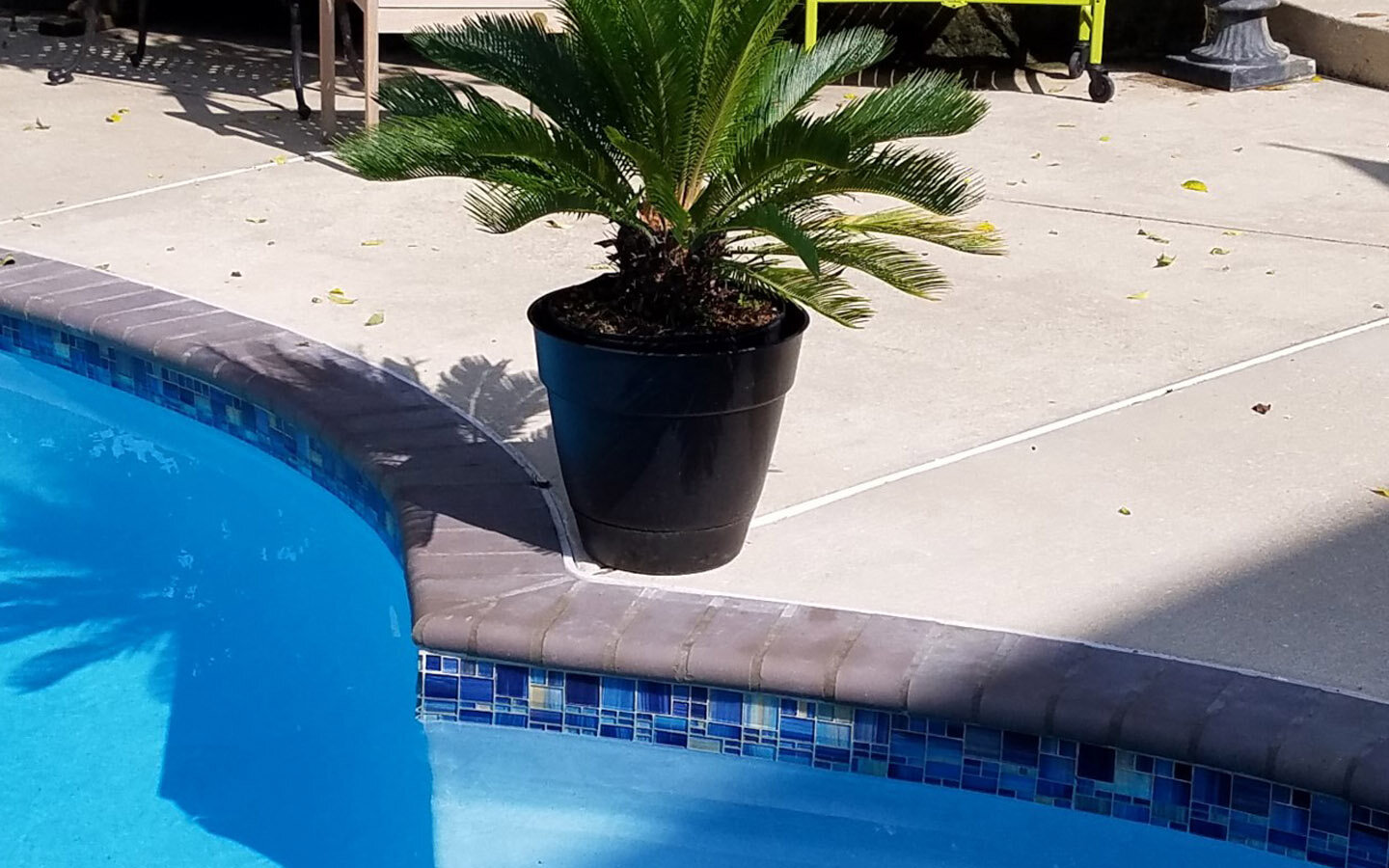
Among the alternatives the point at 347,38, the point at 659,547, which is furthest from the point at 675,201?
the point at 347,38

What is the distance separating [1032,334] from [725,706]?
207cm

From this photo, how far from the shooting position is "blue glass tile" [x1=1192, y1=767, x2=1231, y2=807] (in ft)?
9.56

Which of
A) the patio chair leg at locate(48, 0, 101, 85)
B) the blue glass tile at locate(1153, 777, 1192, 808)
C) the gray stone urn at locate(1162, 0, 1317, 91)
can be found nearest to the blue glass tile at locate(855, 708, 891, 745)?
the blue glass tile at locate(1153, 777, 1192, 808)

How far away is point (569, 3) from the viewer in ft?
10.2

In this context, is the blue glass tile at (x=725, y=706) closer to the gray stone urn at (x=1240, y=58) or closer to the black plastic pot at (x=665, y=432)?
the black plastic pot at (x=665, y=432)

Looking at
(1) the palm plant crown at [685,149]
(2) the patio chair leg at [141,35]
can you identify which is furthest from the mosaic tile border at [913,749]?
(2) the patio chair leg at [141,35]

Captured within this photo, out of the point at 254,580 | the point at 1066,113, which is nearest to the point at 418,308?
the point at 254,580

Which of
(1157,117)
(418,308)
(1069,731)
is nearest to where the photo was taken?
(1069,731)

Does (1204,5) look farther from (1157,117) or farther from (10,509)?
(10,509)

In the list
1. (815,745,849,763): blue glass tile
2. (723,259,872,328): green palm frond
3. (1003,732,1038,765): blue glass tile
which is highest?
(723,259,872,328): green palm frond

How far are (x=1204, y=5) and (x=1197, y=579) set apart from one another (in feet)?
18.4

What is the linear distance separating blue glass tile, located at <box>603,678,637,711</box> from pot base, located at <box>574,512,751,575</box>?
0.29 metres

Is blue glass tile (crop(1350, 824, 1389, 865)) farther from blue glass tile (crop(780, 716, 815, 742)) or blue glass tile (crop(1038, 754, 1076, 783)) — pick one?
blue glass tile (crop(780, 716, 815, 742))

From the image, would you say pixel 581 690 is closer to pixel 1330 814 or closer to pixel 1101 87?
pixel 1330 814
